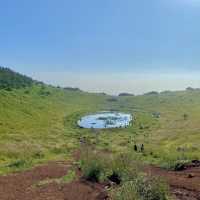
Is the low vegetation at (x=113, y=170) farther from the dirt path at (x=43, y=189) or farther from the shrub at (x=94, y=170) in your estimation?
the dirt path at (x=43, y=189)

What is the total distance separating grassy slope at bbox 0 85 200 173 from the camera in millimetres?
51750

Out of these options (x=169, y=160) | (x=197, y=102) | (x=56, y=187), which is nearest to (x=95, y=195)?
(x=56, y=187)

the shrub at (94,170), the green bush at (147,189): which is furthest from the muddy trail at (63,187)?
the green bush at (147,189)

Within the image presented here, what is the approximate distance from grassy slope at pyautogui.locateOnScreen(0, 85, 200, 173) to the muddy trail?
602cm

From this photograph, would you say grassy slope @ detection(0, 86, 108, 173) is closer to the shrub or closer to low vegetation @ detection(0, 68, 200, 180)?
low vegetation @ detection(0, 68, 200, 180)

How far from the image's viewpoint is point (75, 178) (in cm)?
3384

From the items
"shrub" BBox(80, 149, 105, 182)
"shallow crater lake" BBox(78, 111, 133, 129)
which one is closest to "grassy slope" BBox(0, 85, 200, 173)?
"shallow crater lake" BBox(78, 111, 133, 129)

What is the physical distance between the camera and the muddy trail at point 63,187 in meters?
26.9

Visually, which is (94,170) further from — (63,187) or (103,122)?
(103,122)

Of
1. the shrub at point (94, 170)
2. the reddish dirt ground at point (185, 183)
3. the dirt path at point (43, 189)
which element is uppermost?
the shrub at point (94, 170)

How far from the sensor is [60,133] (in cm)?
9462

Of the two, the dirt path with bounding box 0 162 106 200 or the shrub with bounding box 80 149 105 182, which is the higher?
the shrub with bounding box 80 149 105 182

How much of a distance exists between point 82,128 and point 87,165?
81365 millimetres

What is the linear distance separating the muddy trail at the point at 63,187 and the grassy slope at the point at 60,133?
6022 mm
